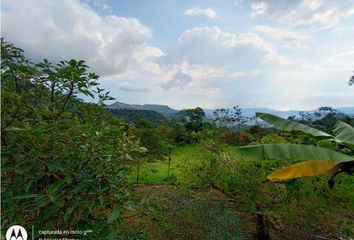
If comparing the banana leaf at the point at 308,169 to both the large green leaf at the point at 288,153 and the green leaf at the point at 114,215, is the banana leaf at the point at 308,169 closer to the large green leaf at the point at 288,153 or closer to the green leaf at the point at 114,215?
the large green leaf at the point at 288,153

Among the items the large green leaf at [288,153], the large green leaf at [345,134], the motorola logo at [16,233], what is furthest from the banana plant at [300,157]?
the motorola logo at [16,233]

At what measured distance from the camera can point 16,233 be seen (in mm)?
1688

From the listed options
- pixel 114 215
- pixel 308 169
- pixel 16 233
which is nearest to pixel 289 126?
pixel 308 169

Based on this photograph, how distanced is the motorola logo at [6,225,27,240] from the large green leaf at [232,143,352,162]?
2545 millimetres

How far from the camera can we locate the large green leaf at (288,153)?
11.4ft

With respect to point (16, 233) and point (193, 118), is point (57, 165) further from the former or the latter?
point (193, 118)

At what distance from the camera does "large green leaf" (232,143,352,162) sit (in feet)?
11.4

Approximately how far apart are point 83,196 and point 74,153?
29 cm

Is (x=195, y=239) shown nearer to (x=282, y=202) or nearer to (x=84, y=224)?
(x=282, y=202)

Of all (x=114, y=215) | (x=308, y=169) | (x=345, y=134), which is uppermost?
(x=345, y=134)

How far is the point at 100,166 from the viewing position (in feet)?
6.10

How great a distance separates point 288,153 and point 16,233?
297 cm

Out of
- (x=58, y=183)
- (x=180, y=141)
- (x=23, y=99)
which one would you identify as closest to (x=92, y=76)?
(x=23, y=99)

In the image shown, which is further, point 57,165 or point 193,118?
point 193,118
